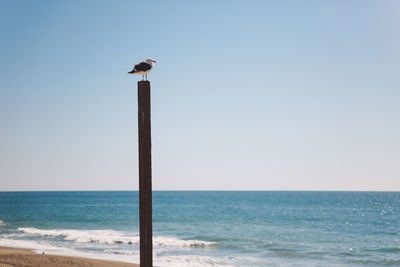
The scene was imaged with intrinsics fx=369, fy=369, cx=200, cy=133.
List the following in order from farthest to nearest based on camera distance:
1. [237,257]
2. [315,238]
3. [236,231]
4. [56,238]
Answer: [236,231]
[315,238]
[56,238]
[237,257]

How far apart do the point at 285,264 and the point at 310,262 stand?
5.07ft

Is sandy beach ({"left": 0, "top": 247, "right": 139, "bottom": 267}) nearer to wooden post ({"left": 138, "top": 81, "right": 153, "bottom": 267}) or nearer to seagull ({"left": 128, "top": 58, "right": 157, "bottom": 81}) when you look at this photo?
seagull ({"left": 128, "top": 58, "right": 157, "bottom": 81})

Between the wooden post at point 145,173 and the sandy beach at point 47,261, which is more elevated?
the wooden post at point 145,173

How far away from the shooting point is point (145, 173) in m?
4.52

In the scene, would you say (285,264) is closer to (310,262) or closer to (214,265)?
(310,262)

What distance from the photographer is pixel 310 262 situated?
663 inches

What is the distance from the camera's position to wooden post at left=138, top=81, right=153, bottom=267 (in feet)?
14.7

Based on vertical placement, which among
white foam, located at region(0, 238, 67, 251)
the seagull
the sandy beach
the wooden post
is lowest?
white foam, located at region(0, 238, 67, 251)

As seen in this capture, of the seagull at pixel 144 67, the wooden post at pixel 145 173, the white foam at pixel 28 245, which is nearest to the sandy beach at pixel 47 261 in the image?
the white foam at pixel 28 245

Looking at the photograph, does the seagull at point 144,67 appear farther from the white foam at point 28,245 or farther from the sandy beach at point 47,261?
the white foam at point 28,245

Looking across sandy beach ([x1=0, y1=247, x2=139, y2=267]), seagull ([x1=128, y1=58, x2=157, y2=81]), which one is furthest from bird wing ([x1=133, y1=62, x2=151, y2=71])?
sandy beach ([x1=0, y1=247, x2=139, y2=267])

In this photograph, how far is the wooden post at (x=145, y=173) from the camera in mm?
4488

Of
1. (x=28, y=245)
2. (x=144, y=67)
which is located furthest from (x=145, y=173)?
(x=28, y=245)

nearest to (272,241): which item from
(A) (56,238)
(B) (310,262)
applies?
(B) (310,262)
